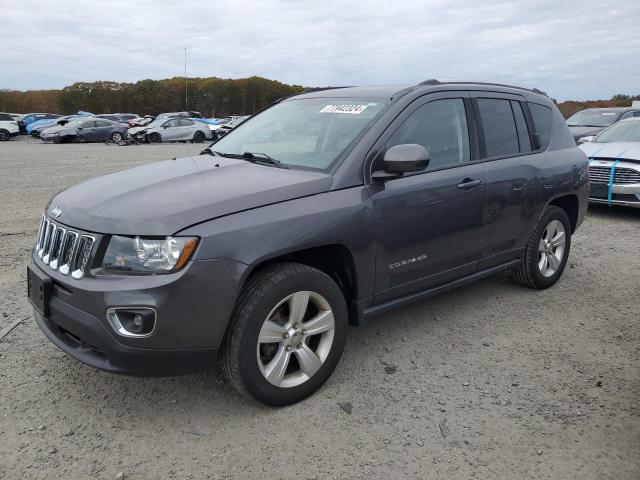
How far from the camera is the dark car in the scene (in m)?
2.54

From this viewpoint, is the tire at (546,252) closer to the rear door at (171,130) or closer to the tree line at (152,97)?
the rear door at (171,130)

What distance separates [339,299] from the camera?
3070 mm

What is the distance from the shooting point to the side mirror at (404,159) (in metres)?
3.12

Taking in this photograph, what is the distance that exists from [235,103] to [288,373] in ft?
242

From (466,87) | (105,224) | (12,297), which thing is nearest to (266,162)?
(105,224)

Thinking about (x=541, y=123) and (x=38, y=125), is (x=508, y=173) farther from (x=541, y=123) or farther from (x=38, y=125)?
(x=38, y=125)

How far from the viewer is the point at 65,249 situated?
277 cm

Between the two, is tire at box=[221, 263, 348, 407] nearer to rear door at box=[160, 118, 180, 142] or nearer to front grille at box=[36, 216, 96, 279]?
front grille at box=[36, 216, 96, 279]

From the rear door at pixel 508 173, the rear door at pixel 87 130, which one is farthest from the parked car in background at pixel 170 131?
the rear door at pixel 508 173

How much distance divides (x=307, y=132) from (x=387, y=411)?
1914 mm

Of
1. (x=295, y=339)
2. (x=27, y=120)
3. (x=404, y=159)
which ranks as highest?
(x=27, y=120)

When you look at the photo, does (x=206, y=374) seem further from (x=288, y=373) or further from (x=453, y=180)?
(x=453, y=180)

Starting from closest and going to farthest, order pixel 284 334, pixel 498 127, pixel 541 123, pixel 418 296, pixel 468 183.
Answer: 1. pixel 284 334
2. pixel 418 296
3. pixel 468 183
4. pixel 498 127
5. pixel 541 123

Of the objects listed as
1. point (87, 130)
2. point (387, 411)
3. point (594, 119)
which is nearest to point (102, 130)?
point (87, 130)
